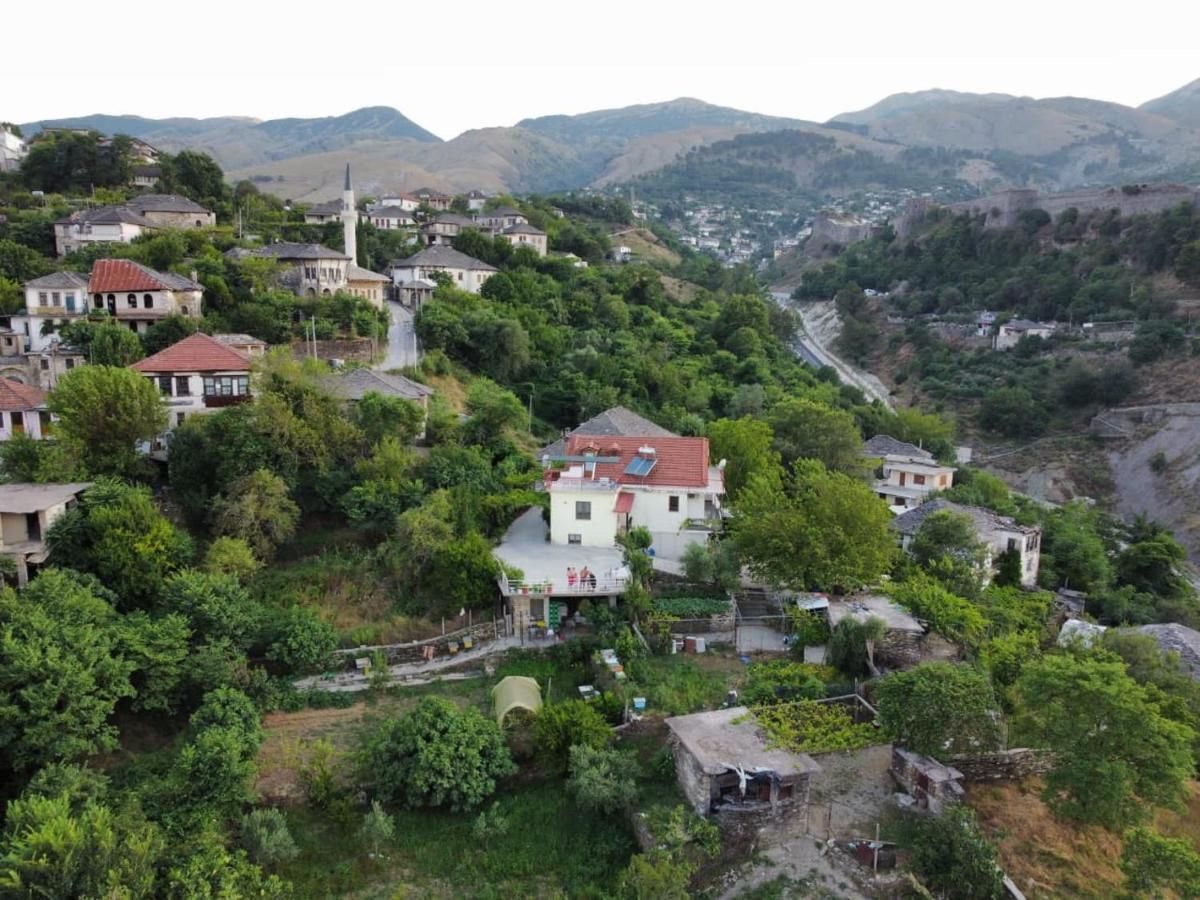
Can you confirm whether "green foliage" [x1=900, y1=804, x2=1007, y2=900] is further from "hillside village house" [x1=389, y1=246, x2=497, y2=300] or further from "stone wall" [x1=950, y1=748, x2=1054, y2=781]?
"hillside village house" [x1=389, y1=246, x2=497, y2=300]

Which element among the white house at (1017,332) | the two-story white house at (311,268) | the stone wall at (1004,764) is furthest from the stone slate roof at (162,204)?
the white house at (1017,332)

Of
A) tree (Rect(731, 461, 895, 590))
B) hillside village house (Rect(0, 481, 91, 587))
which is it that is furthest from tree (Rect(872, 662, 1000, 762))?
hillside village house (Rect(0, 481, 91, 587))

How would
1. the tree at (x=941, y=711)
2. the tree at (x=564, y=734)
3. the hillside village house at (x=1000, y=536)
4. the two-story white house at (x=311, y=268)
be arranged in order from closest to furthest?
the tree at (x=941, y=711), the tree at (x=564, y=734), the hillside village house at (x=1000, y=536), the two-story white house at (x=311, y=268)

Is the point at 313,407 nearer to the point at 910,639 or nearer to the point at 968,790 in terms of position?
the point at 910,639

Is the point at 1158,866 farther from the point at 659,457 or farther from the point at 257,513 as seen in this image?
the point at 257,513

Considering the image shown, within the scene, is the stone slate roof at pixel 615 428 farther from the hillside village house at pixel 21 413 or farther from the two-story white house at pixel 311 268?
the two-story white house at pixel 311 268
